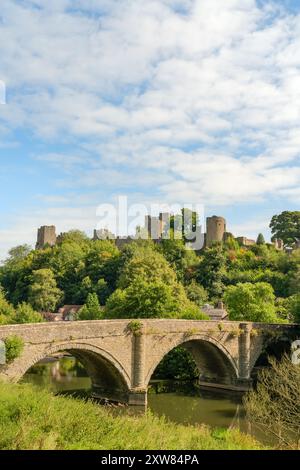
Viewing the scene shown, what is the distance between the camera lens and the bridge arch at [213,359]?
28.6 meters

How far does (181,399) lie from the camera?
2719cm

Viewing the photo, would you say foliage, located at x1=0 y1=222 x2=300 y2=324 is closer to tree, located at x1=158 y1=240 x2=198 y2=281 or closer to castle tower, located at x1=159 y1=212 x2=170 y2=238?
tree, located at x1=158 y1=240 x2=198 y2=281

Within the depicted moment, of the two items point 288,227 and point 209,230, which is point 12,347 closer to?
point 209,230

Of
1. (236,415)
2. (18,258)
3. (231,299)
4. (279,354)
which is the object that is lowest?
(236,415)

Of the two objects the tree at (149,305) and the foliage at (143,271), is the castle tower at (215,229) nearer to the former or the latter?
the foliage at (143,271)

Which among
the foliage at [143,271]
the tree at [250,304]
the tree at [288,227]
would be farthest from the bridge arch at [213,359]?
the tree at [288,227]

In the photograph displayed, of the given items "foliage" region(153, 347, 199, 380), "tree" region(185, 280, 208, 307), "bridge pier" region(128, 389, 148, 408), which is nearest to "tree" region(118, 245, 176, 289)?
"tree" region(185, 280, 208, 307)

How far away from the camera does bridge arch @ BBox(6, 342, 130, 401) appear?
66.0 ft

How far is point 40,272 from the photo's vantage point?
184 ft

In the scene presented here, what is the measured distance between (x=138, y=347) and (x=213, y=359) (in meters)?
8.02

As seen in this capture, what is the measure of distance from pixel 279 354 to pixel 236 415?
9.38 m

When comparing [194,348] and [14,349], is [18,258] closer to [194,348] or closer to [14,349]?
[194,348]

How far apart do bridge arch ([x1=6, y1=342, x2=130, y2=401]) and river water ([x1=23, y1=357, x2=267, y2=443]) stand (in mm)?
1242
